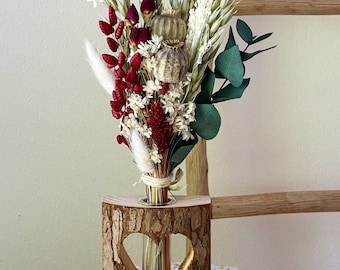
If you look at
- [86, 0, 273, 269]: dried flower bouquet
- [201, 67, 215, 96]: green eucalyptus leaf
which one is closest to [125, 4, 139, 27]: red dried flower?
[86, 0, 273, 269]: dried flower bouquet

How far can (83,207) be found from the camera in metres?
1.02

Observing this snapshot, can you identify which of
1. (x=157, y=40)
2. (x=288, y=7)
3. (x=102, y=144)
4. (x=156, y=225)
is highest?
(x=288, y=7)

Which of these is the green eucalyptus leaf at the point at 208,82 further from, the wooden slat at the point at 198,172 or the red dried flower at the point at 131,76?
the wooden slat at the point at 198,172

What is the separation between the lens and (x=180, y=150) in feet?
2.30

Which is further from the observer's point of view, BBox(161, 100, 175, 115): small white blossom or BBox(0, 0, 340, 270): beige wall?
BBox(0, 0, 340, 270): beige wall

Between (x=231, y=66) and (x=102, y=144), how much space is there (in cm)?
38

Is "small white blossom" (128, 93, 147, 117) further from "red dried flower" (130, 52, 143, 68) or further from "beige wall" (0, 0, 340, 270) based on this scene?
"beige wall" (0, 0, 340, 270)

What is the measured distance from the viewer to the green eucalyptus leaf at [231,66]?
2.26 ft

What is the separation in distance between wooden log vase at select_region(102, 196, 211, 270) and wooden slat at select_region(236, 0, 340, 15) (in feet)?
1.17

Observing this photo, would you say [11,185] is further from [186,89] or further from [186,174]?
[186,89]

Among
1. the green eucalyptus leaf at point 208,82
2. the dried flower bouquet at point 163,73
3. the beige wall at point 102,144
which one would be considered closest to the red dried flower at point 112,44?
the dried flower bouquet at point 163,73

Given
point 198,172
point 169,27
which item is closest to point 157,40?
point 169,27

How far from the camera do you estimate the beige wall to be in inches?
38.3

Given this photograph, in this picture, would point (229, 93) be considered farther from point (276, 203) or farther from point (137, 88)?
point (276, 203)
